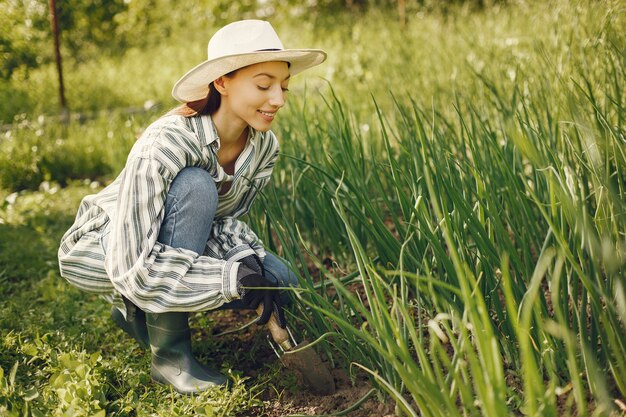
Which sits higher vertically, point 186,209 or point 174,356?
point 186,209

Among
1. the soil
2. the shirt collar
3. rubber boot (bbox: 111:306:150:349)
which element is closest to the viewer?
the soil

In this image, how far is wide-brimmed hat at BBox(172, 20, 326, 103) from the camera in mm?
1789

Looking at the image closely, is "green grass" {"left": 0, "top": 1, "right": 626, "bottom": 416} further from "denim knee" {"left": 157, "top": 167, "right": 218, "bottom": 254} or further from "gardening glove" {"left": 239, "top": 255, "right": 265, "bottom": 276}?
"denim knee" {"left": 157, "top": 167, "right": 218, "bottom": 254}

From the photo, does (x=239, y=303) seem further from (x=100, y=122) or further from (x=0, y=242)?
(x=100, y=122)

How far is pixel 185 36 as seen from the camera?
32.1ft

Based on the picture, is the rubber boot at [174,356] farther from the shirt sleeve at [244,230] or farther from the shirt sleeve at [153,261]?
the shirt sleeve at [244,230]

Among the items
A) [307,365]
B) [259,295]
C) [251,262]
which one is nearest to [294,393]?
[307,365]

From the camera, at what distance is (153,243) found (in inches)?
67.9

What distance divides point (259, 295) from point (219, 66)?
61 centimetres

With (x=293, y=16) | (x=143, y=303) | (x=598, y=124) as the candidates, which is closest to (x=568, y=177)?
(x=598, y=124)

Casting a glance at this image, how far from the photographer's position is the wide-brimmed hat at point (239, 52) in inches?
70.4

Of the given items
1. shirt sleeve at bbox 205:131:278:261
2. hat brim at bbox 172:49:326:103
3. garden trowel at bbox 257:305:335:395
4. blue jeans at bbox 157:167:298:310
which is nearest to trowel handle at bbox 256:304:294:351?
garden trowel at bbox 257:305:335:395

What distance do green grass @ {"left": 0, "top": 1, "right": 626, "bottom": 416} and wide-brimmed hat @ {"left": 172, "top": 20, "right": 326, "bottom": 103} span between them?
0.85 ft

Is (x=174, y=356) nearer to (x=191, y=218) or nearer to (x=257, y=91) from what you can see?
(x=191, y=218)
